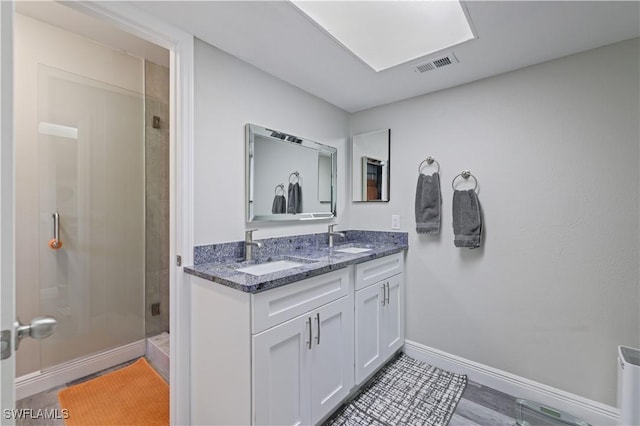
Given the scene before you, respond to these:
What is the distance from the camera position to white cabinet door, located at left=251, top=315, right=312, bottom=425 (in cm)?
121

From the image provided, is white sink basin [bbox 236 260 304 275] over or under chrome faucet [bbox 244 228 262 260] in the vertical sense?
under

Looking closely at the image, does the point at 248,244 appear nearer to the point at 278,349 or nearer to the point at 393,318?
the point at 278,349

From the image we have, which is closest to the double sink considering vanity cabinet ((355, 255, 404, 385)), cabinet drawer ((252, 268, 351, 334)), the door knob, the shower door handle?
cabinet drawer ((252, 268, 351, 334))

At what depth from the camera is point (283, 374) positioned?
1.31m

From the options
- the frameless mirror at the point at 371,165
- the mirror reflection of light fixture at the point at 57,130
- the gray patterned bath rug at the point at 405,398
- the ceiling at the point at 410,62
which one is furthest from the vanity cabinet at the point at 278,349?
the mirror reflection of light fixture at the point at 57,130

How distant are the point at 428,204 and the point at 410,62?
1.02m

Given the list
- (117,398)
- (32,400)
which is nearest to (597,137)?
(117,398)

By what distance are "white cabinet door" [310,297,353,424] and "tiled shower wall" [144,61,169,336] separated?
1.57 metres

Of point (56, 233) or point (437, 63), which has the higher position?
point (437, 63)

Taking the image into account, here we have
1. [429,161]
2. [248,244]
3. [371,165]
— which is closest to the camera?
[248,244]

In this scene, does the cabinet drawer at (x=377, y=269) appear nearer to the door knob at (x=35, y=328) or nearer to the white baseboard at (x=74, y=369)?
the door knob at (x=35, y=328)

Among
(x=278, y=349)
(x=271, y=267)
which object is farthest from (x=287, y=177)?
(x=278, y=349)

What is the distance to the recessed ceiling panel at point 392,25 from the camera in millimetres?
1497

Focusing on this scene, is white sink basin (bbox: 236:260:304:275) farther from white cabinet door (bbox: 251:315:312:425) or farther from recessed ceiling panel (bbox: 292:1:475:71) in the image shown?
recessed ceiling panel (bbox: 292:1:475:71)
